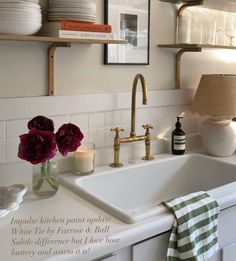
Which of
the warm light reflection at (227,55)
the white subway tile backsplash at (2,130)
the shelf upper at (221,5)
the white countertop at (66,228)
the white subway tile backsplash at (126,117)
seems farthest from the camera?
the warm light reflection at (227,55)

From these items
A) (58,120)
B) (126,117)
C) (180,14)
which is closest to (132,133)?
(126,117)

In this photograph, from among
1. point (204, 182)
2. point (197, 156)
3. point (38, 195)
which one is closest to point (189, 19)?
point (197, 156)

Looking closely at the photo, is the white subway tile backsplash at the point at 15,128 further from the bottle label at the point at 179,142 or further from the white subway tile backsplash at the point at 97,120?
the bottle label at the point at 179,142

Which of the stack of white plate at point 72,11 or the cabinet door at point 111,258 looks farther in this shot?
the stack of white plate at point 72,11

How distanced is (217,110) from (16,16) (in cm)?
103

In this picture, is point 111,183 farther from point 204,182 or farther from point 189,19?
point 189,19

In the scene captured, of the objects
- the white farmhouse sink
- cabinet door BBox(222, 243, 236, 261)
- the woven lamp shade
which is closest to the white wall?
the woven lamp shade

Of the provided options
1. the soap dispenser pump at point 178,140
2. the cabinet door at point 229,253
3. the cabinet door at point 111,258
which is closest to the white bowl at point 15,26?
the cabinet door at point 111,258

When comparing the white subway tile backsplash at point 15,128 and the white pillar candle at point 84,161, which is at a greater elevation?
the white subway tile backsplash at point 15,128

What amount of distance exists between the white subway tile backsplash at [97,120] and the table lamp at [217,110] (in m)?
0.50

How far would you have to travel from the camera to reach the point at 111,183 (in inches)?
62.7

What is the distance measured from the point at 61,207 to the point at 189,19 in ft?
4.11

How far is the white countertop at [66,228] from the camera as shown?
949mm

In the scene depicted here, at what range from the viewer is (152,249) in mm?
1115
